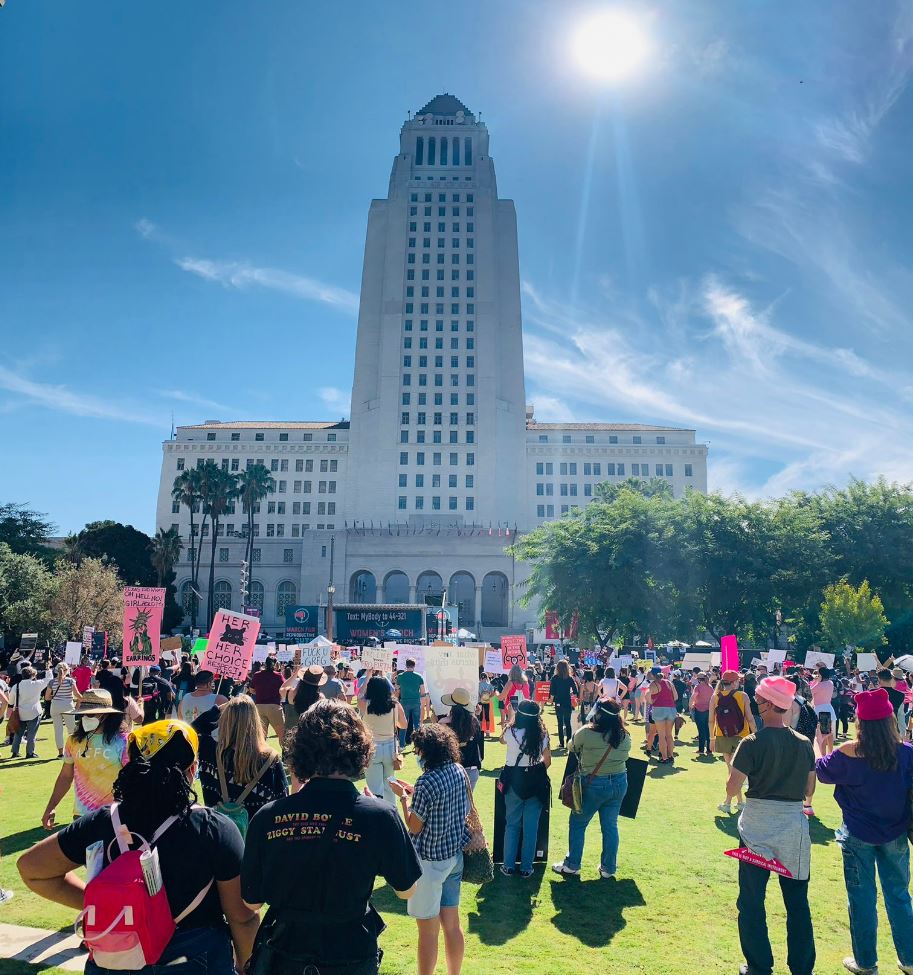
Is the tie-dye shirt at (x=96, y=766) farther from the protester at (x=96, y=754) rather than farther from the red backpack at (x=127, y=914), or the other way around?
the red backpack at (x=127, y=914)

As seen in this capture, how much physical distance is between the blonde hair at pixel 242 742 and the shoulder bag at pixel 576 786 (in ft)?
11.2

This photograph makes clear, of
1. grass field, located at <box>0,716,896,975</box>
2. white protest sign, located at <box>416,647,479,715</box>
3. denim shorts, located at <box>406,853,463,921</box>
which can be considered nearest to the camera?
denim shorts, located at <box>406,853,463,921</box>

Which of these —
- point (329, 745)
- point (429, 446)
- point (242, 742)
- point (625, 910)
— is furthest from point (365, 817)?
point (429, 446)

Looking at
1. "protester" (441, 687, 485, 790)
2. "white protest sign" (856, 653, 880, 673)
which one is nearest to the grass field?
"protester" (441, 687, 485, 790)

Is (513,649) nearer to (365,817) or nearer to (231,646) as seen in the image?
(231,646)

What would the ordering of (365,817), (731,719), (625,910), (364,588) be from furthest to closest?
(364,588) < (731,719) < (625,910) < (365,817)

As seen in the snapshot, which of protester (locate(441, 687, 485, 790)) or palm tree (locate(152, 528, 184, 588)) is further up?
palm tree (locate(152, 528, 184, 588))

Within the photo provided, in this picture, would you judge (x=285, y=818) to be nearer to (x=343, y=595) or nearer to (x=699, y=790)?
(x=699, y=790)

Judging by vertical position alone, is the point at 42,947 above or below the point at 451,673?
below

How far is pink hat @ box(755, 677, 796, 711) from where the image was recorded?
17.6 ft

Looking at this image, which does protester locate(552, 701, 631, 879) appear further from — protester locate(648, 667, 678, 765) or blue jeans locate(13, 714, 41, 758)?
blue jeans locate(13, 714, 41, 758)

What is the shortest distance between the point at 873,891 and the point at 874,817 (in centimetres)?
59

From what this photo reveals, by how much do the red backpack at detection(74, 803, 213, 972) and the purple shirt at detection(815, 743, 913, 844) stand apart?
444 centimetres

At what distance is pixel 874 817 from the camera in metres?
5.30
